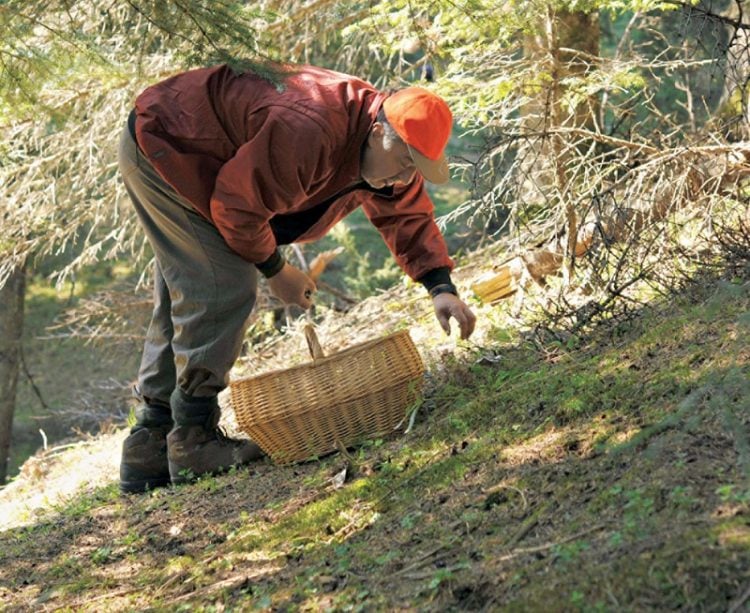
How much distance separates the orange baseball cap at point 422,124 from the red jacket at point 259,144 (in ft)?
0.48

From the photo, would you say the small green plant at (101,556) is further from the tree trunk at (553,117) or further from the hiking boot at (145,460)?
the tree trunk at (553,117)

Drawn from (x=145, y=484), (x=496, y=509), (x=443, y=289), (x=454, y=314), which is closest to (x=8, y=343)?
(x=145, y=484)

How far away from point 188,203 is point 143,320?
5284mm

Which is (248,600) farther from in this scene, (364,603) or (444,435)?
(444,435)

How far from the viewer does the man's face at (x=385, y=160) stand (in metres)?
3.92

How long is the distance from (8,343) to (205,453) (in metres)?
5.64

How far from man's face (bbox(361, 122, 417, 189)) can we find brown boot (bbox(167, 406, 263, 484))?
141cm

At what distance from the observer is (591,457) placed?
3387 millimetres

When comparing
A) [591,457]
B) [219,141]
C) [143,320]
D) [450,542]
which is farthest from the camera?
[143,320]

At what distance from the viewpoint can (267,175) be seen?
3.82 m

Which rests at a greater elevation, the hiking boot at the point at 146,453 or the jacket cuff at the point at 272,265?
the jacket cuff at the point at 272,265

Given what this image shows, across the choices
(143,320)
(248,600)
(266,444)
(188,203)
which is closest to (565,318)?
(266,444)

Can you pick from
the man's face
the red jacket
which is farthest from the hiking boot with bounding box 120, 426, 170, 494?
the man's face

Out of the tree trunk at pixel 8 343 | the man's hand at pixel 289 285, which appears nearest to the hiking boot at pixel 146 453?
the man's hand at pixel 289 285
